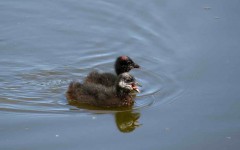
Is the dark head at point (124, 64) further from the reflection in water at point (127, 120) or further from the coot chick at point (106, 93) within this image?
the reflection in water at point (127, 120)

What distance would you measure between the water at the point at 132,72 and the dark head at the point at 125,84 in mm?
350

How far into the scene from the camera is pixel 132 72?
1227 centimetres

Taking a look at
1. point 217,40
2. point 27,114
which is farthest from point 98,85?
point 217,40

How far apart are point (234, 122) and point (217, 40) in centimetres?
342

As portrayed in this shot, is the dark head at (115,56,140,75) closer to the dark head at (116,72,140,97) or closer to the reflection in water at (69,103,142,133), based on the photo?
the dark head at (116,72,140,97)

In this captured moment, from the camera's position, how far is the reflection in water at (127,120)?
9961 millimetres

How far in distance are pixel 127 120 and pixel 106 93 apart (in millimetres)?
708

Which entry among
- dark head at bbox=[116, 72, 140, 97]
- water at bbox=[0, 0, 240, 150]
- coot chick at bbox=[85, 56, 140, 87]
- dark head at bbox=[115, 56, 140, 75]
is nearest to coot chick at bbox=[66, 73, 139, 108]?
dark head at bbox=[116, 72, 140, 97]

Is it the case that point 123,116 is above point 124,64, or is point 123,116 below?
below

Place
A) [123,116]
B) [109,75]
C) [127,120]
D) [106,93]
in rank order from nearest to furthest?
[127,120] → [123,116] → [106,93] → [109,75]

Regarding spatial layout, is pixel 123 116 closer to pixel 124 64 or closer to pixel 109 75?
pixel 109 75

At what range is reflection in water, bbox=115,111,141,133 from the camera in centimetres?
996

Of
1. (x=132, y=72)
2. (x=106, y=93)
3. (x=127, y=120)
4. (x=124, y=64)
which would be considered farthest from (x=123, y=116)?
(x=132, y=72)

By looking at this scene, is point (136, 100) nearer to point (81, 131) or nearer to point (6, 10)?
point (81, 131)
